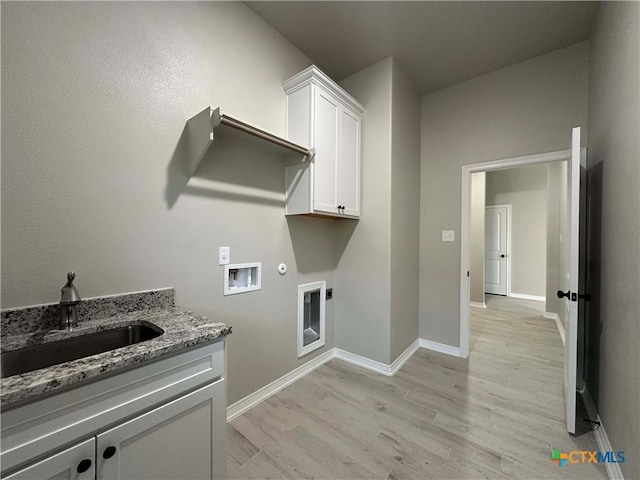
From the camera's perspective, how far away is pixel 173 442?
1.01m

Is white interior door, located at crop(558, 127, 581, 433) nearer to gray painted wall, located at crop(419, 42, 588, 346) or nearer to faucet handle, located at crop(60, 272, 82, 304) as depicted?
gray painted wall, located at crop(419, 42, 588, 346)

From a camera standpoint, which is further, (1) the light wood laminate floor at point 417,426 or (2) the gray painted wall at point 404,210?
(2) the gray painted wall at point 404,210

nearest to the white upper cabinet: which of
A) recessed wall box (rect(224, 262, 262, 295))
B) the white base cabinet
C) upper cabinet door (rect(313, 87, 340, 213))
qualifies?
upper cabinet door (rect(313, 87, 340, 213))

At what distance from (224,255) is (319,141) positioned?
3.80 feet

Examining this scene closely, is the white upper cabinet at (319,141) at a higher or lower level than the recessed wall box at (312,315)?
higher

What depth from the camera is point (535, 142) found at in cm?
243

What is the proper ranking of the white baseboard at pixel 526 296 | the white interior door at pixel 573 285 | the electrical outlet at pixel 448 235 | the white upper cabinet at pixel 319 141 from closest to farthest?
1. the white interior door at pixel 573 285
2. the white upper cabinet at pixel 319 141
3. the electrical outlet at pixel 448 235
4. the white baseboard at pixel 526 296

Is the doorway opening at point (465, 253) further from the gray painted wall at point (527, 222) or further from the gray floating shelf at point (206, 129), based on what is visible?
the gray painted wall at point (527, 222)

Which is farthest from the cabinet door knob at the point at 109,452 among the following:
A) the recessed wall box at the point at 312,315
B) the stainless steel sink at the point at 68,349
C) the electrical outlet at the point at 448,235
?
the electrical outlet at the point at 448,235

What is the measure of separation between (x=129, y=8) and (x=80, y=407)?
1.85 m

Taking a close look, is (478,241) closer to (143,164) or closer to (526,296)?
(526,296)

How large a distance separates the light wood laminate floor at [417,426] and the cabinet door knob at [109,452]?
792 millimetres

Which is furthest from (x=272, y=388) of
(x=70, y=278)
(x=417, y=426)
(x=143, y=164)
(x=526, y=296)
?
(x=526, y=296)

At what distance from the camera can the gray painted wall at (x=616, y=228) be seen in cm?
121
